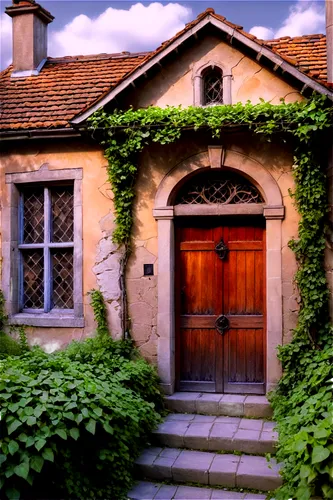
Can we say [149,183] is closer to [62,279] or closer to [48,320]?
[62,279]

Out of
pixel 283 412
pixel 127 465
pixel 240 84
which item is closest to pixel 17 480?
pixel 127 465

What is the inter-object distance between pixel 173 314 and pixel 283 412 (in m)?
2.02

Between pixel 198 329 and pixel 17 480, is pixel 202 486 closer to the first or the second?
pixel 17 480

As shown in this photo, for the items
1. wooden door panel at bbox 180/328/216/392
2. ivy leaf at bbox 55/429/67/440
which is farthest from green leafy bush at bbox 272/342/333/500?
ivy leaf at bbox 55/429/67/440

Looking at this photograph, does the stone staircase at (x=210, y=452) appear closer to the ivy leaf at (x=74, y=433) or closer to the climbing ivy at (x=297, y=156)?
the climbing ivy at (x=297, y=156)

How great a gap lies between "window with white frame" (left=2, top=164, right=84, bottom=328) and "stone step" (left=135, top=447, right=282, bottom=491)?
8.93ft

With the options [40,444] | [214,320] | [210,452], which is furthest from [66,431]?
[214,320]

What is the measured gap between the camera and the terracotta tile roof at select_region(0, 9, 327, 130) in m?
7.97

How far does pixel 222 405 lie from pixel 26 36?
7291 millimetres

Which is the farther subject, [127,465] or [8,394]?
[127,465]

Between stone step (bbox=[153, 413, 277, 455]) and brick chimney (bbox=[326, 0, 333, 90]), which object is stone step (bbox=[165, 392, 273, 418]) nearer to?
stone step (bbox=[153, 413, 277, 455])

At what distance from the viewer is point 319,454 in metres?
4.37

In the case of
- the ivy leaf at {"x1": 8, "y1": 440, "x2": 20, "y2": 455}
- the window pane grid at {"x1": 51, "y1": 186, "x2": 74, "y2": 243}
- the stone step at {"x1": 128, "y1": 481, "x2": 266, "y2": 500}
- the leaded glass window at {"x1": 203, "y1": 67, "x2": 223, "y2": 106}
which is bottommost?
the stone step at {"x1": 128, "y1": 481, "x2": 266, "y2": 500}

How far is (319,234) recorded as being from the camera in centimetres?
696
